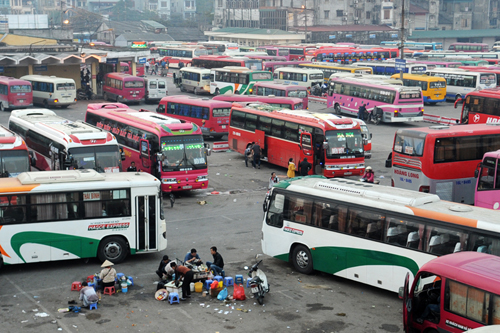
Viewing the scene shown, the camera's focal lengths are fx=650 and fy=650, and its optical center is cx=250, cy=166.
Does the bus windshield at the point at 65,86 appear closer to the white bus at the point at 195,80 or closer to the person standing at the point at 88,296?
the white bus at the point at 195,80

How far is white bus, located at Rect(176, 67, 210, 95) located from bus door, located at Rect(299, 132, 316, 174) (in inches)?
1254

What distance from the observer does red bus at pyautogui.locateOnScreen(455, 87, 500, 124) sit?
3403 centimetres

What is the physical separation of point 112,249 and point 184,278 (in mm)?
3028

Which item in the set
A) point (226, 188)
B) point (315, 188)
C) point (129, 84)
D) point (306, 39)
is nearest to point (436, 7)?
point (306, 39)

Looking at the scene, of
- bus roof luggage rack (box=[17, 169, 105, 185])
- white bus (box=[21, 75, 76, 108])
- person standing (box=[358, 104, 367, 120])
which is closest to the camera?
bus roof luggage rack (box=[17, 169, 105, 185])

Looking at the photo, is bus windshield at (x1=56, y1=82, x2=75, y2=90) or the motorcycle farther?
bus windshield at (x1=56, y1=82, x2=75, y2=90)

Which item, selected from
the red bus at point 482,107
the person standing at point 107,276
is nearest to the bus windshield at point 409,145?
the person standing at point 107,276

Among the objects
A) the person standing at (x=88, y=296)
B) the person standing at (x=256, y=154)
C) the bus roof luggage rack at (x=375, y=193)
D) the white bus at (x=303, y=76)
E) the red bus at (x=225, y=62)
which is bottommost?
the person standing at (x=88, y=296)

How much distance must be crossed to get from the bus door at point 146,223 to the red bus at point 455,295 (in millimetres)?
7135

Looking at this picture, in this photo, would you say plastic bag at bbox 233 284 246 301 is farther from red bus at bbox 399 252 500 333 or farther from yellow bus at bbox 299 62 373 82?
yellow bus at bbox 299 62 373 82

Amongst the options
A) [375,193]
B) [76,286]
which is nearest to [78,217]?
[76,286]

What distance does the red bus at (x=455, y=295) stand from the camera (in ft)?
35.0

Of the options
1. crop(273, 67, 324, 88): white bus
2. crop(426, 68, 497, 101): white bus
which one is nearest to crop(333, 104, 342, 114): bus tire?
crop(273, 67, 324, 88): white bus

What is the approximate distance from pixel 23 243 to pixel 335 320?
781 centimetres
